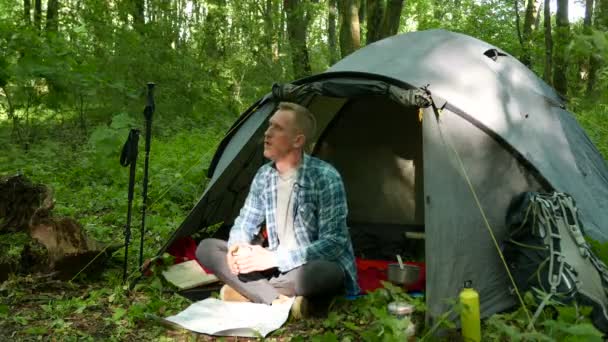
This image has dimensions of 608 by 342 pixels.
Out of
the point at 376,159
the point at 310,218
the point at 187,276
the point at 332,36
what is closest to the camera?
the point at 310,218

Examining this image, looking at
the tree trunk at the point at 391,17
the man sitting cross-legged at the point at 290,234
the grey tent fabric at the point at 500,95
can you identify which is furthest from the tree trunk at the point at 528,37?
the man sitting cross-legged at the point at 290,234

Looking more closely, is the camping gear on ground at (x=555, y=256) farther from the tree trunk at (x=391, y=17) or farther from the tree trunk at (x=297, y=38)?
the tree trunk at (x=297, y=38)

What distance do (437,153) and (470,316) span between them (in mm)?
983

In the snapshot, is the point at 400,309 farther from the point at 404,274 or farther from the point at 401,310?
the point at 404,274

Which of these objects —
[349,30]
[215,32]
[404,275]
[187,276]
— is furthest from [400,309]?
[215,32]

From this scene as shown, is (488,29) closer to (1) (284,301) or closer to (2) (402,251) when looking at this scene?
(2) (402,251)

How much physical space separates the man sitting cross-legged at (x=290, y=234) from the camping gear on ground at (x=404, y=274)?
12.2 inches

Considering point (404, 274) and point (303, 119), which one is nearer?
point (303, 119)

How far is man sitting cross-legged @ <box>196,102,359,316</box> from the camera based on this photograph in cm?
336

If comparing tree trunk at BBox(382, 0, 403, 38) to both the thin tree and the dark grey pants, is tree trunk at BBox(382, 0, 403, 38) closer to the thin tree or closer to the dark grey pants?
the thin tree

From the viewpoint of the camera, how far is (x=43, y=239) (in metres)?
3.71

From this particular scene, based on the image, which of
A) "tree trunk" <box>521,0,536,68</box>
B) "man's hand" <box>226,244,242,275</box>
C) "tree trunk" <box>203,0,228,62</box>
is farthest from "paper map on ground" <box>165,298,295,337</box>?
"tree trunk" <box>521,0,536,68</box>

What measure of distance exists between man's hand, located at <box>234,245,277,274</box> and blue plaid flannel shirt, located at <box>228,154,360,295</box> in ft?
0.17

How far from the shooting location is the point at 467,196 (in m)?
3.34
